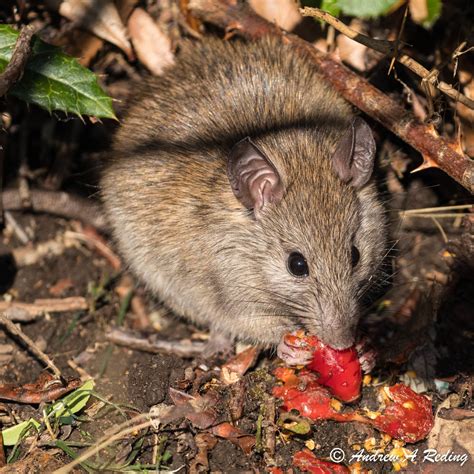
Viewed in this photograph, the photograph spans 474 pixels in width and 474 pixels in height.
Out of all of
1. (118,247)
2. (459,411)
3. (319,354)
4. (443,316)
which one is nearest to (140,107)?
(118,247)

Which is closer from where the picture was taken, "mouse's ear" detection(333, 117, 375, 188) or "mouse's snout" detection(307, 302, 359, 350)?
"mouse's snout" detection(307, 302, 359, 350)

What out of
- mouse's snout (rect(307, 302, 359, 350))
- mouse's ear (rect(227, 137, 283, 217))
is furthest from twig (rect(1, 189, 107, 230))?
mouse's snout (rect(307, 302, 359, 350))

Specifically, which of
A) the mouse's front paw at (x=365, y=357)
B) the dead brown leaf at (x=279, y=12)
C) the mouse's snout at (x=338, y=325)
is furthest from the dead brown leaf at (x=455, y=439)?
the dead brown leaf at (x=279, y=12)

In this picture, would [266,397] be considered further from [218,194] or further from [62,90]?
[62,90]

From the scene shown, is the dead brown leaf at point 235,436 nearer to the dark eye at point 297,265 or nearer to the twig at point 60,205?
the dark eye at point 297,265

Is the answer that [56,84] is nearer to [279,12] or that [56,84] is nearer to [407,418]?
[279,12]

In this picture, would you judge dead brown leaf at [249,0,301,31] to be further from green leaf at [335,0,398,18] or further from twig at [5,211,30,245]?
twig at [5,211,30,245]
